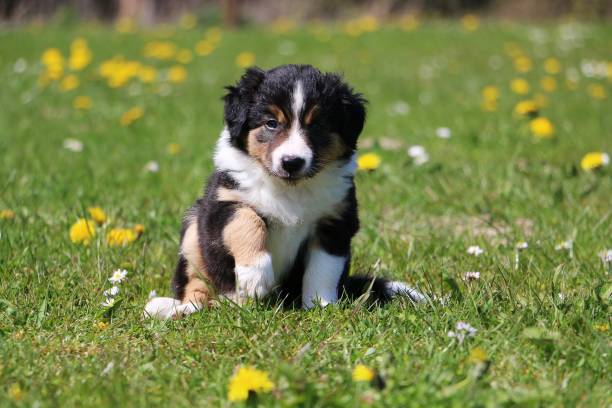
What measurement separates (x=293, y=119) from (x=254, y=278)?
617 mm

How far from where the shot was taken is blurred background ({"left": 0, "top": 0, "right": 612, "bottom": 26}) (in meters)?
14.1

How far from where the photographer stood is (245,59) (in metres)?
8.98

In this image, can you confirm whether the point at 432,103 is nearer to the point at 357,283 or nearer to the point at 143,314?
the point at 357,283

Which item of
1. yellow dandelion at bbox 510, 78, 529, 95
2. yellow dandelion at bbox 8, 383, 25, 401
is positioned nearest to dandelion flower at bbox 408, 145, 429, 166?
yellow dandelion at bbox 510, 78, 529, 95

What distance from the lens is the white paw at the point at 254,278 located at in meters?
3.00

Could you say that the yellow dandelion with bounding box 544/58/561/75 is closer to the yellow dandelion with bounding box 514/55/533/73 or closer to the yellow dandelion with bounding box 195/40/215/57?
the yellow dandelion with bounding box 514/55/533/73

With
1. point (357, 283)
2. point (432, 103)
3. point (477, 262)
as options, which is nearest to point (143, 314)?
point (357, 283)

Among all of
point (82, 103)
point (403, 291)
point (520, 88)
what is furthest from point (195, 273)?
point (520, 88)

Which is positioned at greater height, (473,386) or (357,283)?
(473,386)

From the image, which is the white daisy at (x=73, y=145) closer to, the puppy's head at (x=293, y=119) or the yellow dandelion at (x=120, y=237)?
the yellow dandelion at (x=120, y=237)

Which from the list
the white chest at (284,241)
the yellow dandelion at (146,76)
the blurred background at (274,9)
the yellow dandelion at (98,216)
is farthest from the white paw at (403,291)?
the blurred background at (274,9)

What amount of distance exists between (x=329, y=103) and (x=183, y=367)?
3.95 feet

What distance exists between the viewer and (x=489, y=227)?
14.2ft

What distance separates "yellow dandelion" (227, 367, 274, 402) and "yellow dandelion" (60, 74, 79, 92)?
6.10 meters
